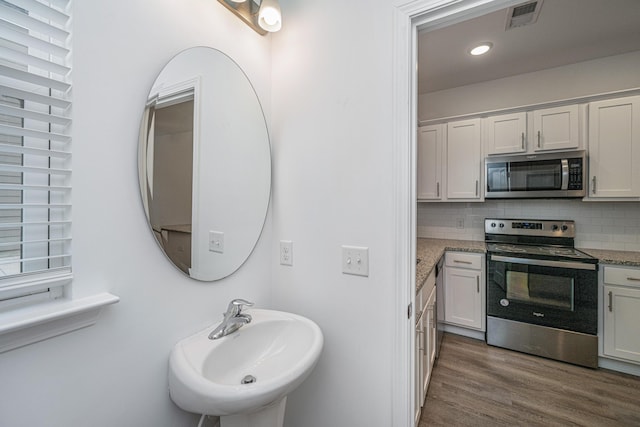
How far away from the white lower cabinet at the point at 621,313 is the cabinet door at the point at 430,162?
155 centimetres

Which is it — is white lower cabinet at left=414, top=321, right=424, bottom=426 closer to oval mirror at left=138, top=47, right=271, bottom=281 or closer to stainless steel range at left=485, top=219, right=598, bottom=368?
oval mirror at left=138, top=47, right=271, bottom=281

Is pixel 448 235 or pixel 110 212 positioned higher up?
pixel 110 212

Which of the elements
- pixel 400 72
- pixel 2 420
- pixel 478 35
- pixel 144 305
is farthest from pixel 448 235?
pixel 2 420

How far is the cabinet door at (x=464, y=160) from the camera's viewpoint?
9.27ft

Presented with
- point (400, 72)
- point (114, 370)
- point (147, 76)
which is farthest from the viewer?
point (400, 72)

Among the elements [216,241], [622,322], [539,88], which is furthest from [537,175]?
[216,241]

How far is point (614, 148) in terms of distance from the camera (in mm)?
2266

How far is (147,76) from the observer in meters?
0.90

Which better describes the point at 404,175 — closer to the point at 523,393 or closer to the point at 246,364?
the point at 246,364

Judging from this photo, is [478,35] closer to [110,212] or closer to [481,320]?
[481,320]

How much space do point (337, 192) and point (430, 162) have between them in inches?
91.2

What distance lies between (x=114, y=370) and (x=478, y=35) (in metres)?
3.07

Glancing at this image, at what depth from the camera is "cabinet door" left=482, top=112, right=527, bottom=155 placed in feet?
8.56

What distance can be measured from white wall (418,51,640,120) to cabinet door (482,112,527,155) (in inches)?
12.1
